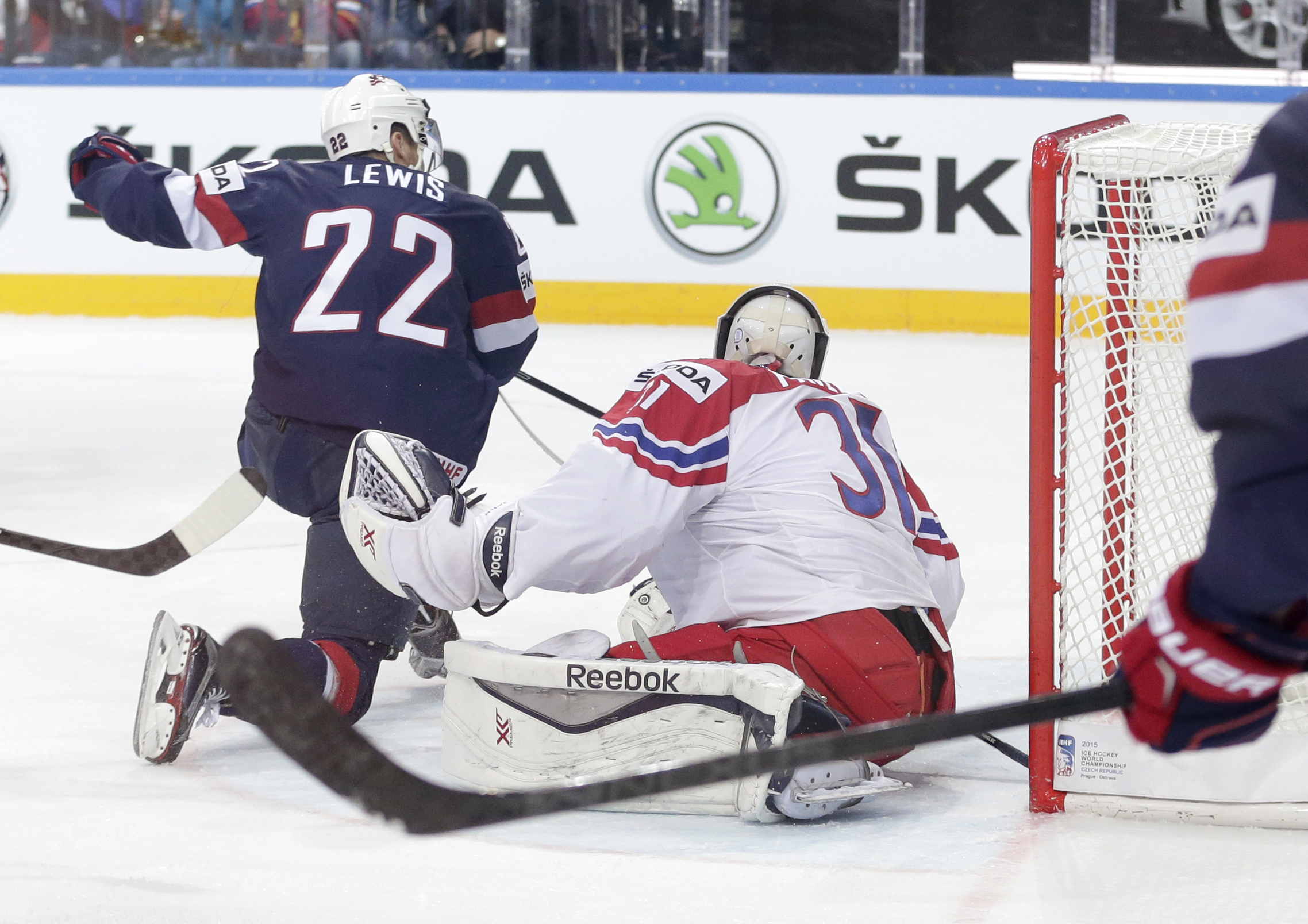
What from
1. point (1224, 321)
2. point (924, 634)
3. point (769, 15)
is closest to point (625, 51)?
point (769, 15)

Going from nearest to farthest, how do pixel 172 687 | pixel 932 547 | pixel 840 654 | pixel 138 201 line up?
pixel 840 654
pixel 172 687
pixel 932 547
pixel 138 201

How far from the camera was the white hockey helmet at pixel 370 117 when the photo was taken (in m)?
2.79

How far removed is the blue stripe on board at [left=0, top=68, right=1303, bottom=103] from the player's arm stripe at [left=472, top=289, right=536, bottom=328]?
4167 millimetres

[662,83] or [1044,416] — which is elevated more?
[662,83]

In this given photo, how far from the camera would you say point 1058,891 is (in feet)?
6.04

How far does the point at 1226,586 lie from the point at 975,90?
19.2ft

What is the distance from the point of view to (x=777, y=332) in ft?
8.01

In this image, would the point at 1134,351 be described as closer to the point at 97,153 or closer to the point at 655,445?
the point at 655,445

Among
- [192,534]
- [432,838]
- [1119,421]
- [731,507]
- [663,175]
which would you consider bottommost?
[432,838]

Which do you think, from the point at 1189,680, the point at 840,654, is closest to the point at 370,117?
the point at 840,654

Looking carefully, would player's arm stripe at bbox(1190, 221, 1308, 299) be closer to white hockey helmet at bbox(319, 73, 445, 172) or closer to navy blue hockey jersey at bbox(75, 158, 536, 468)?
navy blue hockey jersey at bbox(75, 158, 536, 468)

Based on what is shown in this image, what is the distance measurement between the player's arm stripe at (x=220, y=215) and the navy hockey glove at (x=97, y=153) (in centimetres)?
20

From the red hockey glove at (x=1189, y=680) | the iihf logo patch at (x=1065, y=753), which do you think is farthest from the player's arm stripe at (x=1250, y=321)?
the iihf logo patch at (x=1065, y=753)

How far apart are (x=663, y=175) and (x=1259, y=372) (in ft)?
19.5
